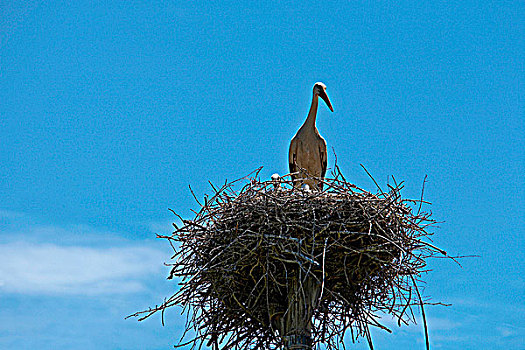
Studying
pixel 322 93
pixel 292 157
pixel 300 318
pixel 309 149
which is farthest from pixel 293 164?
pixel 300 318

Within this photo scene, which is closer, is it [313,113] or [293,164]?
[293,164]

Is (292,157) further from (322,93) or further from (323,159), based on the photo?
(322,93)

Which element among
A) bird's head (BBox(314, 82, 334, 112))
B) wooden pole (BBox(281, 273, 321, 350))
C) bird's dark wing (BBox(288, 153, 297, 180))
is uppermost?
bird's head (BBox(314, 82, 334, 112))

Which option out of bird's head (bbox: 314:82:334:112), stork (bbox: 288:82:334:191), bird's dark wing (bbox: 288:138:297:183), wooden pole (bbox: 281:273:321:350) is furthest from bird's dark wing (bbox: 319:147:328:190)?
wooden pole (bbox: 281:273:321:350)

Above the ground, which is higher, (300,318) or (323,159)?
(323,159)

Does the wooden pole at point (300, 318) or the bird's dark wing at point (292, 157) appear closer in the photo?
the wooden pole at point (300, 318)

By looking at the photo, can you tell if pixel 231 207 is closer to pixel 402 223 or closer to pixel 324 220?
pixel 324 220

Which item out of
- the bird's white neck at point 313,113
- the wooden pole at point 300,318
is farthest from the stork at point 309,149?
the wooden pole at point 300,318

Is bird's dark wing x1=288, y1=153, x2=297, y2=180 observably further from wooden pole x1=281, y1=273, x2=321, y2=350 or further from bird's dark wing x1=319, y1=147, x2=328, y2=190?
wooden pole x1=281, y1=273, x2=321, y2=350

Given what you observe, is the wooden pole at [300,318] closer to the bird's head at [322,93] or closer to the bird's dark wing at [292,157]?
the bird's dark wing at [292,157]

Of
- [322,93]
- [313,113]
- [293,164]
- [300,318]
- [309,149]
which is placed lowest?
[300,318]

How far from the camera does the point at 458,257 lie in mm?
7109

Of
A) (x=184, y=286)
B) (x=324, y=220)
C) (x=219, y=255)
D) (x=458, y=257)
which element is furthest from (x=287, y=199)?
(x=458, y=257)

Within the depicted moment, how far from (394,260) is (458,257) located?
0.67 meters
